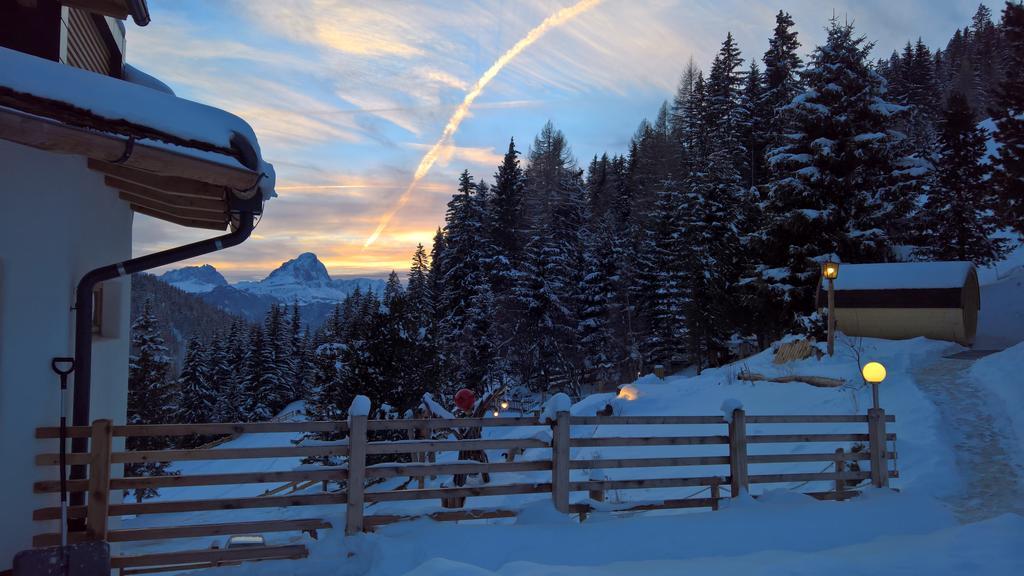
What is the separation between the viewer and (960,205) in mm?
36375

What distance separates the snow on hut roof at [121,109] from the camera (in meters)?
4.00

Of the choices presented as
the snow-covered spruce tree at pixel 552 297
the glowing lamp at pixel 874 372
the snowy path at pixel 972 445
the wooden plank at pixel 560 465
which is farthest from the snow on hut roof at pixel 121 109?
the snow-covered spruce tree at pixel 552 297

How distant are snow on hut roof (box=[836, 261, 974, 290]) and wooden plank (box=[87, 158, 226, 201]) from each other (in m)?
22.2

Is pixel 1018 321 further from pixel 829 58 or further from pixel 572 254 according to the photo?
pixel 572 254

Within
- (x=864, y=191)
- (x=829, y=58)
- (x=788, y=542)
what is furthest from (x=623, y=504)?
(x=829, y=58)

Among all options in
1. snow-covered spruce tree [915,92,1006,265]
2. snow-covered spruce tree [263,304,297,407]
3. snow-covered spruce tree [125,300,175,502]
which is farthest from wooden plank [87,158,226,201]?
snow-covered spruce tree [263,304,297,407]

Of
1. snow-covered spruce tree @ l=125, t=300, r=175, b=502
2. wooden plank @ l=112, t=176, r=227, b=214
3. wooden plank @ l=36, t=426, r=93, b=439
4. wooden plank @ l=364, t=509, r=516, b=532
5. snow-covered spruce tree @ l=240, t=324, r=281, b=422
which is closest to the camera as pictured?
wooden plank @ l=36, t=426, r=93, b=439

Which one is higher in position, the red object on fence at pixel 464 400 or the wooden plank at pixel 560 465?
the wooden plank at pixel 560 465

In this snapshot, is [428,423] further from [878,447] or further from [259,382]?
[259,382]

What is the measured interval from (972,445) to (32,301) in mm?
13605

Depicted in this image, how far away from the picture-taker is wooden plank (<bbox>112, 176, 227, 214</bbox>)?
6.14 metres

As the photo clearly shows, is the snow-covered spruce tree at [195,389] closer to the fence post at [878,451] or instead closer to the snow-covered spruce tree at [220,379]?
the snow-covered spruce tree at [220,379]

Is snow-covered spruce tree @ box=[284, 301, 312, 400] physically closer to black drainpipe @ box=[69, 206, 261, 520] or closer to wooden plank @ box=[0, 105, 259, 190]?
black drainpipe @ box=[69, 206, 261, 520]

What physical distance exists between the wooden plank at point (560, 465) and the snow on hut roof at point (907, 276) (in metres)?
19.4
